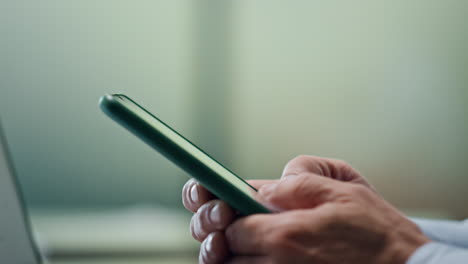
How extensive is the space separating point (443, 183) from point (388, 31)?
0.71 metres

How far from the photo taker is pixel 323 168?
2.04 ft

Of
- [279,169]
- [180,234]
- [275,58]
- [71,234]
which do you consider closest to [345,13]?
[275,58]

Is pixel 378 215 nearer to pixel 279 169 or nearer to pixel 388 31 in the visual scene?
pixel 279 169

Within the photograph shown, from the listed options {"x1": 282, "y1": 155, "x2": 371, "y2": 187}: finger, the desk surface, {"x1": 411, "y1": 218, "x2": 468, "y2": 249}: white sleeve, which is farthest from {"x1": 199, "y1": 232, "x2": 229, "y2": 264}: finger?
the desk surface

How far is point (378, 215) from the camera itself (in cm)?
46

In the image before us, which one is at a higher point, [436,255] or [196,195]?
[196,195]

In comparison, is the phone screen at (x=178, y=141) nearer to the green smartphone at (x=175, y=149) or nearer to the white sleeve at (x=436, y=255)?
the green smartphone at (x=175, y=149)

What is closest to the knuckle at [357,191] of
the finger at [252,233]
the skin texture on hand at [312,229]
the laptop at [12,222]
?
the skin texture on hand at [312,229]

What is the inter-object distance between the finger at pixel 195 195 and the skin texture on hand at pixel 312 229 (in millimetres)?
41

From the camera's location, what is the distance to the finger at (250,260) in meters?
0.45

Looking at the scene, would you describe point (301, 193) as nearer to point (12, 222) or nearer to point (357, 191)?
point (357, 191)

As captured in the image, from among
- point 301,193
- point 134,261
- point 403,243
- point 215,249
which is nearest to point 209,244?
point 215,249

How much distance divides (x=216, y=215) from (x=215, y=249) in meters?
0.04

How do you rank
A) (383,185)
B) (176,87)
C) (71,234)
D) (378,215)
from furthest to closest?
(383,185), (176,87), (71,234), (378,215)
